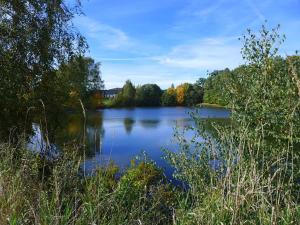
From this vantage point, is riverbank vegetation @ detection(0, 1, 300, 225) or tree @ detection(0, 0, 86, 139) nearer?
riverbank vegetation @ detection(0, 1, 300, 225)

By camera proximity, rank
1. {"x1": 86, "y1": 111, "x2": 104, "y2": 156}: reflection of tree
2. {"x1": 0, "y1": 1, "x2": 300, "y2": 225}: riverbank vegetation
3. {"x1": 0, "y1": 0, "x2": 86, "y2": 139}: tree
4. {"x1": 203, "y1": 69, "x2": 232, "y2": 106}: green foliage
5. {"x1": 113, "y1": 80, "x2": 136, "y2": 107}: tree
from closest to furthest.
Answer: {"x1": 0, "y1": 1, "x2": 300, "y2": 225}: riverbank vegetation < {"x1": 86, "y1": 111, "x2": 104, "y2": 156}: reflection of tree < {"x1": 203, "y1": 69, "x2": 232, "y2": 106}: green foliage < {"x1": 0, "y1": 0, "x2": 86, "y2": 139}: tree < {"x1": 113, "y1": 80, "x2": 136, "y2": 107}: tree

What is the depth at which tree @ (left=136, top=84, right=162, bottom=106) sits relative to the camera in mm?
103562

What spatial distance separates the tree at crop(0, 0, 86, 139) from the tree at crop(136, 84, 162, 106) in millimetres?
90392

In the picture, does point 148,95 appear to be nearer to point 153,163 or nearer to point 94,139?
point 153,163

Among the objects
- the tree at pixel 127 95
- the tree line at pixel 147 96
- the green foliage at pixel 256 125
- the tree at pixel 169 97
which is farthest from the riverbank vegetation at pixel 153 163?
the tree at pixel 169 97

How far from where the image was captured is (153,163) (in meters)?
9.35

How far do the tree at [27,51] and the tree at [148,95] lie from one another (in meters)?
90.4

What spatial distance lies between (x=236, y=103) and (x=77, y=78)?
7.19 metres

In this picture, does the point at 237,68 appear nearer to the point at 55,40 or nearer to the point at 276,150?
the point at 276,150

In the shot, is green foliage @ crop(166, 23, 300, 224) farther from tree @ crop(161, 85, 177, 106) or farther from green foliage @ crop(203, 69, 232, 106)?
tree @ crop(161, 85, 177, 106)

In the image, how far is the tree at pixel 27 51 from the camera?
1131 centimetres

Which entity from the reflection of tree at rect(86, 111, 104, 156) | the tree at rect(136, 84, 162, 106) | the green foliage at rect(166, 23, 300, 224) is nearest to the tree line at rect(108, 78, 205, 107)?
the tree at rect(136, 84, 162, 106)

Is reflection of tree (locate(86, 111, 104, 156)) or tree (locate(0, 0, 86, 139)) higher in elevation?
tree (locate(0, 0, 86, 139))

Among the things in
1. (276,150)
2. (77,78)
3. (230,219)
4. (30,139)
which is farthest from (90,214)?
(77,78)
